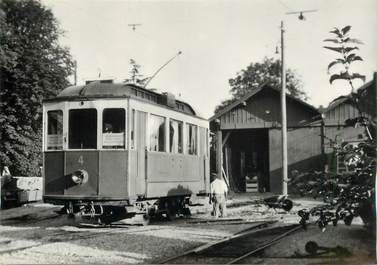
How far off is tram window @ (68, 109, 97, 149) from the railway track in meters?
3.69

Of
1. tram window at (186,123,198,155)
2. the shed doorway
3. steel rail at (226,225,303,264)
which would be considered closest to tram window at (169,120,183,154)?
tram window at (186,123,198,155)

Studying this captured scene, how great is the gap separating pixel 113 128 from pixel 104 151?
56cm

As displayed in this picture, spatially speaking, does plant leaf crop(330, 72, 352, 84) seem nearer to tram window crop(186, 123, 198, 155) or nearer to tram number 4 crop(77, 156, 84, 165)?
tram number 4 crop(77, 156, 84, 165)

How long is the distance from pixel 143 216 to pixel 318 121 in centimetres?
1492

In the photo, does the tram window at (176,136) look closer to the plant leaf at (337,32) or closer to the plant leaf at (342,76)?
the plant leaf at (337,32)

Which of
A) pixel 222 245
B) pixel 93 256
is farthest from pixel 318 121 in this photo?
pixel 93 256

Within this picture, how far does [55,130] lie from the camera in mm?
12133

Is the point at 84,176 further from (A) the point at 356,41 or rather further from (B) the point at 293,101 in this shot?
(B) the point at 293,101

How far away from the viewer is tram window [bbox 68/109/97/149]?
1177 centimetres

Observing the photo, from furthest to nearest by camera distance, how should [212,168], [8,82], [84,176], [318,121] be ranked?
[212,168] → [318,121] → [8,82] → [84,176]

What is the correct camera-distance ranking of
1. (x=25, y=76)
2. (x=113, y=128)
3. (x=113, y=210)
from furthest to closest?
(x=25, y=76) → (x=113, y=210) → (x=113, y=128)

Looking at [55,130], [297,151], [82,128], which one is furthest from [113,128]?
[297,151]

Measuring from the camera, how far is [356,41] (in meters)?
5.89

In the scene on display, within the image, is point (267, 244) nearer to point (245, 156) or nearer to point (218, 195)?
point (218, 195)
